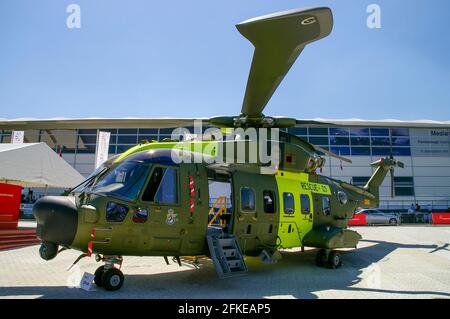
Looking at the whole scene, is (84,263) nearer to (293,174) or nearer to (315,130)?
(293,174)

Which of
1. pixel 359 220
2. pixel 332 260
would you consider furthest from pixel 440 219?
pixel 332 260

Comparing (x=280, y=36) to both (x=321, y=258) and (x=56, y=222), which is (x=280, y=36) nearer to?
(x=56, y=222)

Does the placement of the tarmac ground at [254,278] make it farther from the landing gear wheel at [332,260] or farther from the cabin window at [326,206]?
the cabin window at [326,206]

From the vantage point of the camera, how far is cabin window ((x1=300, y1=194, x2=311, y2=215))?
34.5 ft

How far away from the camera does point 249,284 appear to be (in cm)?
800

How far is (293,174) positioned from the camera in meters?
10.5

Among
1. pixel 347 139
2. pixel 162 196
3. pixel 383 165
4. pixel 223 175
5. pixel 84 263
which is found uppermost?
pixel 347 139

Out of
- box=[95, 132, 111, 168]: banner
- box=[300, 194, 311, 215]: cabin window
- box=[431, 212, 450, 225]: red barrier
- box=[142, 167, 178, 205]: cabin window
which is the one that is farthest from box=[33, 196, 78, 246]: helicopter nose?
box=[431, 212, 450, 225]: red barrier

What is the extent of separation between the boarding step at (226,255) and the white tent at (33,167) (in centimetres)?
1253

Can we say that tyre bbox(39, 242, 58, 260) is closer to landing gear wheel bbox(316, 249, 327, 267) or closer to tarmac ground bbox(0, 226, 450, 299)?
tarmac ground bbox(0, 226, 450, 299)

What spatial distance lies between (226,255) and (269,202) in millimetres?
2230

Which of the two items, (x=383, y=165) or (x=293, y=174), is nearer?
(x=293, y=174)
